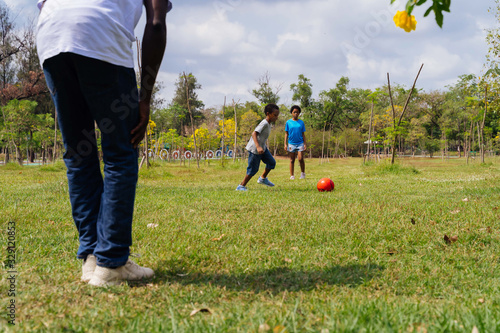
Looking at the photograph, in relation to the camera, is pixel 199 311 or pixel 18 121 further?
pixel 18 121

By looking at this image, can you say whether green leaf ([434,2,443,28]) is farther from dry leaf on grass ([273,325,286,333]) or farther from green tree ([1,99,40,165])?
green tree ([1,99,40,165])

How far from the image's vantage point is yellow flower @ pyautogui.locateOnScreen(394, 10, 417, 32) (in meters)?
1.60

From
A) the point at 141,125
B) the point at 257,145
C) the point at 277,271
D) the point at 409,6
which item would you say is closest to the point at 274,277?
the point at 277,271

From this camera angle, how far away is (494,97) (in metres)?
17.2

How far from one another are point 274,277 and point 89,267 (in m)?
1.08

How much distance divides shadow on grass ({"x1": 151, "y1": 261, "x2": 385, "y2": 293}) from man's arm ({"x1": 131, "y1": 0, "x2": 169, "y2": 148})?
2.80 feet

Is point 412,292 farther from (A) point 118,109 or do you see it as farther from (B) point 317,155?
(B) point 317,155

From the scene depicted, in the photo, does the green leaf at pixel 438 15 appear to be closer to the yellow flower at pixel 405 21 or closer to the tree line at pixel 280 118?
the yellow flower at pixel 405 21

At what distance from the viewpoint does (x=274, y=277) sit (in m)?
2.31

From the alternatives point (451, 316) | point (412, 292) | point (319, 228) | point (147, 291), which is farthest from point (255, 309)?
point (319, 228)

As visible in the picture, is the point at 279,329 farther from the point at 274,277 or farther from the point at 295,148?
the point at 295,148

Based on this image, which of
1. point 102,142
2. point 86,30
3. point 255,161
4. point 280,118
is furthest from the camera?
point 280,118

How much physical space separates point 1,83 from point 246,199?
114 feet

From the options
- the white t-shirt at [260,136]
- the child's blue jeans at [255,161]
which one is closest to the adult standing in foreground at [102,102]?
the child's blue jeans at [255,161]
